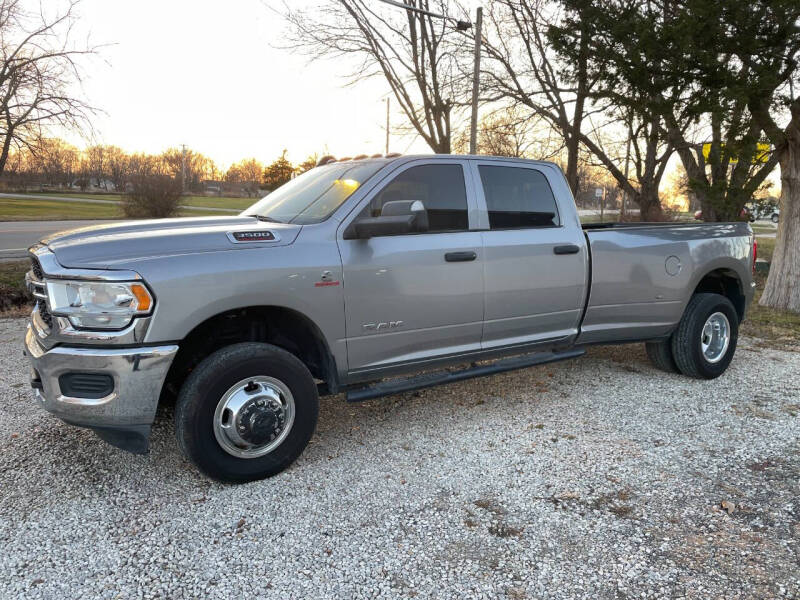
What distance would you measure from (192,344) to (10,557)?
1348 millimetres

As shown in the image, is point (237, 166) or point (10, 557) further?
point (237, 166)

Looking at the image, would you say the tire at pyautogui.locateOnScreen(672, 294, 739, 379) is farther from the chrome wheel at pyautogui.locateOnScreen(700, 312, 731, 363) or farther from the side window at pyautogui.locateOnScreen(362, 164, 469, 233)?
the side window at pyautogui.locateOnScreen(362, 164, 469, 233)

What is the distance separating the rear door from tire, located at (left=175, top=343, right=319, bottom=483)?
4.91 feet

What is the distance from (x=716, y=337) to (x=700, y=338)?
0.35 meters

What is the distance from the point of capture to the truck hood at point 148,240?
9.65ft

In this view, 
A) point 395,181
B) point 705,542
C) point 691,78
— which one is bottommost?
point 705,542

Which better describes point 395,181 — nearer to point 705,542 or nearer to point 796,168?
point 705,542

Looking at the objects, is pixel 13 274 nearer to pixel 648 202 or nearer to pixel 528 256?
pixel 528 256

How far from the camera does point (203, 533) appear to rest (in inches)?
113

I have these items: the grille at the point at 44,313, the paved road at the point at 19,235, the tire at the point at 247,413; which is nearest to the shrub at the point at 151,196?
the paved road at the point at 19,235

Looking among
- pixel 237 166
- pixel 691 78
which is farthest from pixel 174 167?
pixel 691 78

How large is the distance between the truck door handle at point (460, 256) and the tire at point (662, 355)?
97.5 inches

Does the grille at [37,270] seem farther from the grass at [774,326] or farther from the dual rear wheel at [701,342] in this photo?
the grass at [774,326]

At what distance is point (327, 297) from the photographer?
3426 mm
